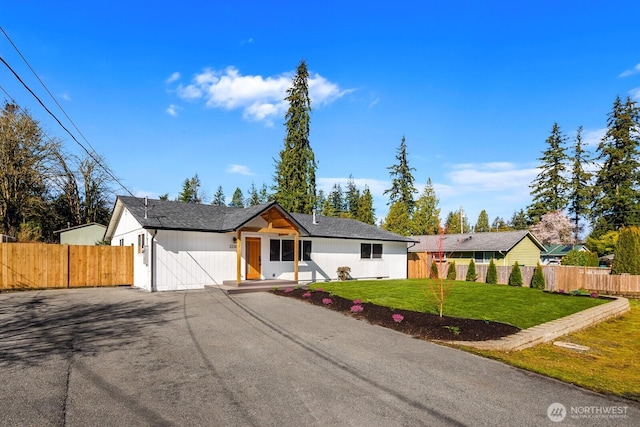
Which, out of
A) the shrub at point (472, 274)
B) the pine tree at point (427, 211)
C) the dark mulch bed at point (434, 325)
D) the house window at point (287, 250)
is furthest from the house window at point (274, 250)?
the pine tree at point (427, 211)

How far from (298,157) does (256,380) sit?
33601mm

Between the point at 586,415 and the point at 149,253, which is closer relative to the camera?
the point at 586,415

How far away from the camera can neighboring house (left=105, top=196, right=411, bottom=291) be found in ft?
50.9

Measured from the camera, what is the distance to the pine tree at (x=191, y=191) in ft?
183

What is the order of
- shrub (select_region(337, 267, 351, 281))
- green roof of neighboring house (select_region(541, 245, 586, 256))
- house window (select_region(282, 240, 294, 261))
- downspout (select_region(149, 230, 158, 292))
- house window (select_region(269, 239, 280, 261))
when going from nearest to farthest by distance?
A: downspout (select_region(149, 230, 158, 292)), house window (select_region(269, 239, 280, 261)), house window (select_region(282, 240, 294, 261)), shrub (select_region(337, 267, 351, 281)), green roof of neighboring house (select_region(541, 245, 586, 256))

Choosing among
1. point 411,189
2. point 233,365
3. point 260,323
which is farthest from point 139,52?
point 411,189

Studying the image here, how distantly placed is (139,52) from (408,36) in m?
10.9

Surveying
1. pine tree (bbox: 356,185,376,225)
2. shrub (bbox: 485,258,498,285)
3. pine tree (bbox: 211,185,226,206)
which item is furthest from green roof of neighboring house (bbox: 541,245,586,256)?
pine tree (bbox: 211,185,226,206)

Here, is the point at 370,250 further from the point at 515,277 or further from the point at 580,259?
the point at 580,259

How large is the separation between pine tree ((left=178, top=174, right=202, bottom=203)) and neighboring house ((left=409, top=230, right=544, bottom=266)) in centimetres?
3807

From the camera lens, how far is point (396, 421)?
156 inches

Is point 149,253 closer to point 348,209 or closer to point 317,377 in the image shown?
point 317,377

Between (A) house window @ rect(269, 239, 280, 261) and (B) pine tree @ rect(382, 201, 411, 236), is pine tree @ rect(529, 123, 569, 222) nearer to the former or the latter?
(B) pine tree @ rect(382, 201, 411, 236)

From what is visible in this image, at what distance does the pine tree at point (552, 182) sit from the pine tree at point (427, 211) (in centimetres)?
1208
